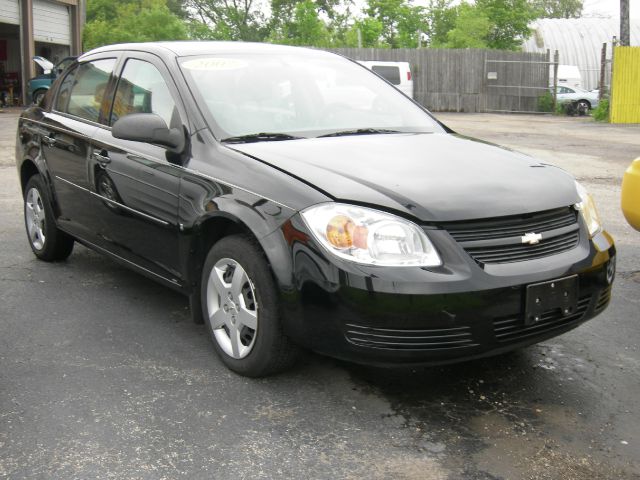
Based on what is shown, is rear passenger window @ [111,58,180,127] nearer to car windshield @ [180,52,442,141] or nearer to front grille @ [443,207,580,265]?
car windshield @ [180,52,442,141]

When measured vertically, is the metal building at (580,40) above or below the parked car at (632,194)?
above

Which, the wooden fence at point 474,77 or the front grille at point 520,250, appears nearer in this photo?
the front grille at point 520,250

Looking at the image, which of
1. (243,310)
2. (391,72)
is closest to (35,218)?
(243,310)

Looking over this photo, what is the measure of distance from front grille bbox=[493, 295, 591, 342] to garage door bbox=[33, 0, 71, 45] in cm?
2726

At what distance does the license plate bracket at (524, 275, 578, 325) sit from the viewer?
11.2 ft

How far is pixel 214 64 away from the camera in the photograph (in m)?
4.64

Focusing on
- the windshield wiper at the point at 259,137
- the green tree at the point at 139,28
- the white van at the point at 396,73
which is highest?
the green tree at the point at 139,28

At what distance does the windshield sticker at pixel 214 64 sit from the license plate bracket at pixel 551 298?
2161mm

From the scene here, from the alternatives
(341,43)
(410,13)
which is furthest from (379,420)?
(341,43)

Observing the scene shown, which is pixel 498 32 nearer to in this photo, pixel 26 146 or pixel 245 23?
pixel 245 23

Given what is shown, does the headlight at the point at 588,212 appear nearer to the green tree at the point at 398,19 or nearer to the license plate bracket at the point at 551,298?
the license plate bracket at the point at 551,298

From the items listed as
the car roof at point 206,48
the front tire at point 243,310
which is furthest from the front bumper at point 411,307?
the car roof at point 206,48

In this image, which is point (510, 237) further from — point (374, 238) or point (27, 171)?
point (27, 171)

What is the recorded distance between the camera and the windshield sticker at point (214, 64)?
4.58 metres
